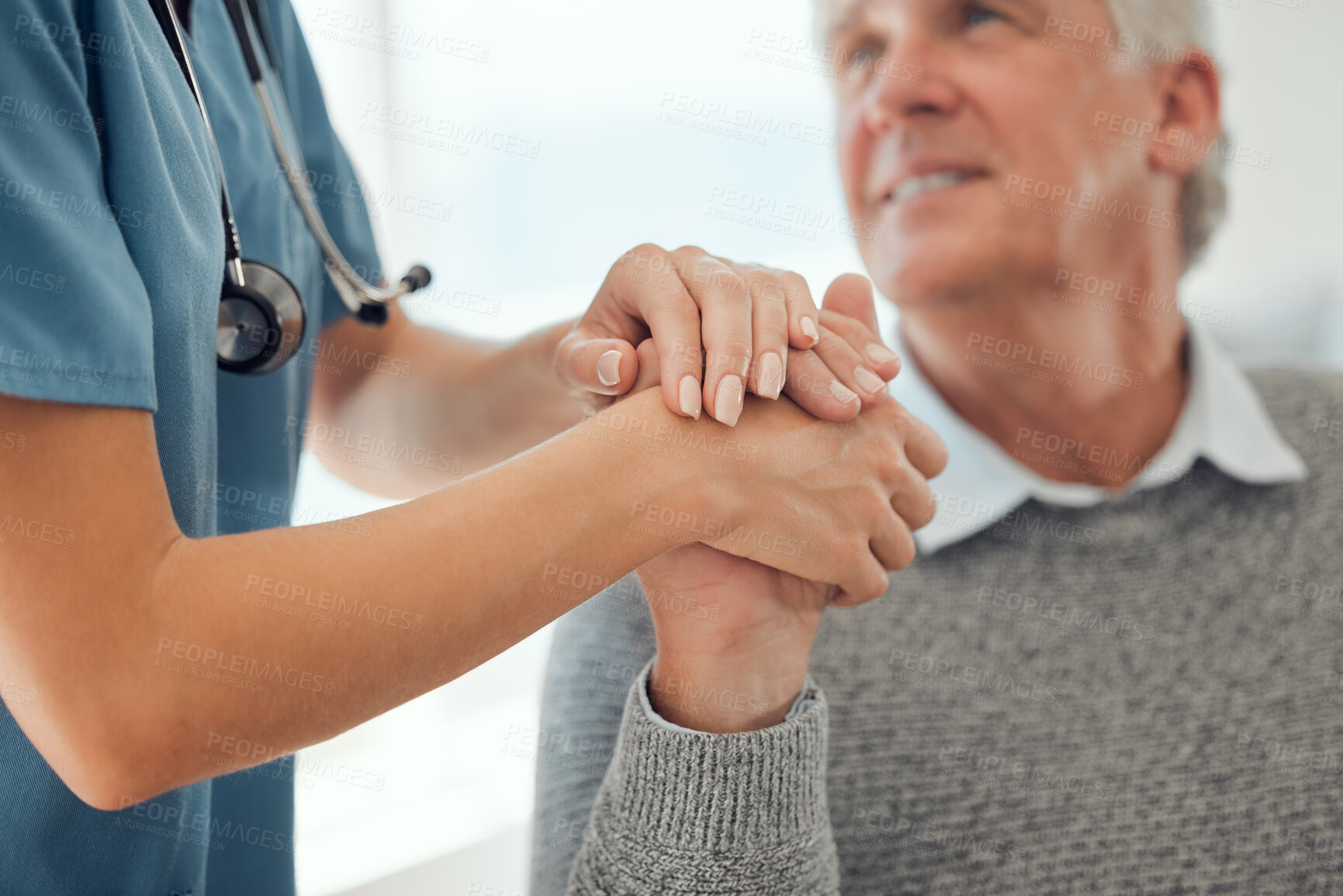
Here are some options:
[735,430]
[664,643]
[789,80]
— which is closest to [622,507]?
[735,430]

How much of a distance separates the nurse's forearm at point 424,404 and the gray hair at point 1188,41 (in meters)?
0.62

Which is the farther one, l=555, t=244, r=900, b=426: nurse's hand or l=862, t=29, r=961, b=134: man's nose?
l=862, t=29, r=961, b=134: man's nose

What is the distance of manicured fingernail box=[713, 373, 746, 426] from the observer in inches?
24.4

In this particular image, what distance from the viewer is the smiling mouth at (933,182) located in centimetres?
105

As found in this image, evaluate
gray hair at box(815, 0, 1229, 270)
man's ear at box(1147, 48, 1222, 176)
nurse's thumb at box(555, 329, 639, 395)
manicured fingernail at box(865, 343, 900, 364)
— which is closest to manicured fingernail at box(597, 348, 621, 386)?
nurse's thumb at box(555, 329, 639, 395)

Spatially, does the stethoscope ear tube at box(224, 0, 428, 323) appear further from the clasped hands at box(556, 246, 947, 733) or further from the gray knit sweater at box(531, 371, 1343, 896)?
the gray knit sweater at box(531, 371, 1343, 896)

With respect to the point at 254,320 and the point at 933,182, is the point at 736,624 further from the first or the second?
the point at 933,182

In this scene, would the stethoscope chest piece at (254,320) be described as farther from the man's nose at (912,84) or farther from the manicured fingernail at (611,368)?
the man's nose at (912,84)

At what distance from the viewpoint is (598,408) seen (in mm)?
759

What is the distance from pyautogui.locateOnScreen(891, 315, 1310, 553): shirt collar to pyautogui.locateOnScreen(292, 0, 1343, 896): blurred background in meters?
0.19

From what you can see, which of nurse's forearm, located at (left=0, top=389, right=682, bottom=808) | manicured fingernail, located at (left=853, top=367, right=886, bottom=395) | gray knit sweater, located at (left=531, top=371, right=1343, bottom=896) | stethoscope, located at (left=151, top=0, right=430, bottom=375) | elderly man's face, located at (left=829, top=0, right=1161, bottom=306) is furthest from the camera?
elderly man's face, located at (left=829, top=0, right=1161, bottom=306)

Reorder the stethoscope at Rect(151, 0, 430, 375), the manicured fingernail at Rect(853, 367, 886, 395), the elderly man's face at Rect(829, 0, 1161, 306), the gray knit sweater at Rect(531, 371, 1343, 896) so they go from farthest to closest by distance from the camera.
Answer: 1. the elderly man's face at Rect(829, 0, 1161, 306)
2. the gray knit sweater at Rect(531, 371, 1343, 896)
3. the manicured fingernail at Rect(853, 367, 886, 395)
4. the stethoscope at Rect(151, 0, 430, 375)

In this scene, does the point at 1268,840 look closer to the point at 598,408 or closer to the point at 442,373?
the point at 598,408

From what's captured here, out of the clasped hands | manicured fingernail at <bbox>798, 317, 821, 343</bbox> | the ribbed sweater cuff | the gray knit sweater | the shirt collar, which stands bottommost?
the gray knit sweater
